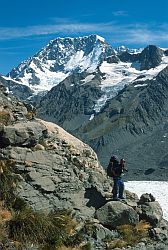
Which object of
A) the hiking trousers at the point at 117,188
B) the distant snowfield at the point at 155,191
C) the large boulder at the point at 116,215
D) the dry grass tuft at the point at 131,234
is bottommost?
the dry grass tuft at the point at 131,234

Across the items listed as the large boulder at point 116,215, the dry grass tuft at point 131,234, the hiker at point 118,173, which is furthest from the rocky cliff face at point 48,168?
the dry grass tuft at point 131,234

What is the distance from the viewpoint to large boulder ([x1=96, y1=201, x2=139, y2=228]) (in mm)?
18406

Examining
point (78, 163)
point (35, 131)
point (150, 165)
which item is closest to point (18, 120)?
point (35, 131)

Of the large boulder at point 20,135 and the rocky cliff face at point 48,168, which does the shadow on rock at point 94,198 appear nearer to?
the rocky cliff face at point 48,168

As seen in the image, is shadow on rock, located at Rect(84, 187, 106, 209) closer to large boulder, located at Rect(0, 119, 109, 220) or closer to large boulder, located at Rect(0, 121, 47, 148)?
large boulder, located at Rect(0, 119, 109, 220)

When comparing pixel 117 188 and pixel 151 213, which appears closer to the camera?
pixel 151 213

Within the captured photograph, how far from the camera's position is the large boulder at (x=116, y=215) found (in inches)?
725

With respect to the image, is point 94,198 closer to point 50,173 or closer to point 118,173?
point 118,173

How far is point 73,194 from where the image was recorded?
63.5 ft

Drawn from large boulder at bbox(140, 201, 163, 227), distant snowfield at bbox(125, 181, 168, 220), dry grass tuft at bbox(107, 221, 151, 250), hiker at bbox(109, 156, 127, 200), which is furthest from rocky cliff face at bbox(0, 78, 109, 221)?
distant snowfield at bbox(125, 181, 168, 220)

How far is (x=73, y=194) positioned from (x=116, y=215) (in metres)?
2.02

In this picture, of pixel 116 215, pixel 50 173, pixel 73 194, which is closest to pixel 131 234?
pixel 116 215

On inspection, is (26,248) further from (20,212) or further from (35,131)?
(35,131)

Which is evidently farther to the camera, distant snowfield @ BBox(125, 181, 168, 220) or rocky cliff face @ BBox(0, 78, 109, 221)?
distant snowfield @ BBox(125, 181, 168, 220)
